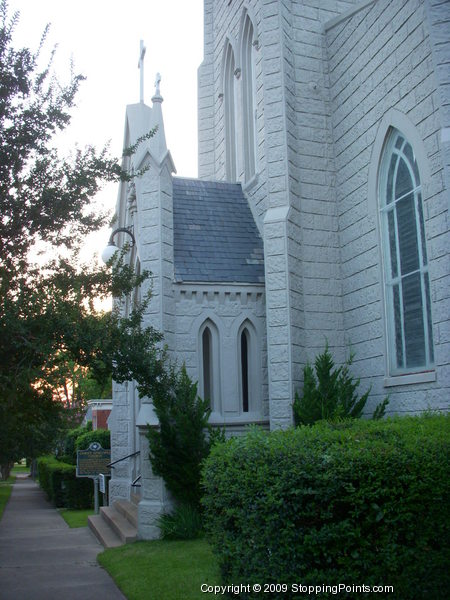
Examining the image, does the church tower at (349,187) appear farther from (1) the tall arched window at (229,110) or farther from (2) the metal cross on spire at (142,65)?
(2) the metal cross on spire at (142,65)

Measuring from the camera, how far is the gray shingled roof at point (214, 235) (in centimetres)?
1289

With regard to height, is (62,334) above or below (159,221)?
below

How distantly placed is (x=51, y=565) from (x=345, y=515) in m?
6.24

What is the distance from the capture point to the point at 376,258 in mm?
11453

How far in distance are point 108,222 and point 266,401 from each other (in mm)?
5389

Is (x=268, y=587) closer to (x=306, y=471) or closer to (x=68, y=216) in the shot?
(x=306, y=471)

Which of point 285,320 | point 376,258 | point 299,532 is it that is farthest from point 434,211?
point 299,532

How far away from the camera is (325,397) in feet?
36.5

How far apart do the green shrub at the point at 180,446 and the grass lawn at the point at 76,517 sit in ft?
20.5

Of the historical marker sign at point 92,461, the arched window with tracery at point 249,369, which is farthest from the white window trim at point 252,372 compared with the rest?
the historical marker sign at point 92,461

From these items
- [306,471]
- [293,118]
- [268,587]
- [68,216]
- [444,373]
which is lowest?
[268,587]

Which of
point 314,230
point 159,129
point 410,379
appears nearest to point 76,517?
point 314,230

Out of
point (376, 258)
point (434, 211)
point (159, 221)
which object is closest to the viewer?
point (434, 211)

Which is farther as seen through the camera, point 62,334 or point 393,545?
point 62,334
